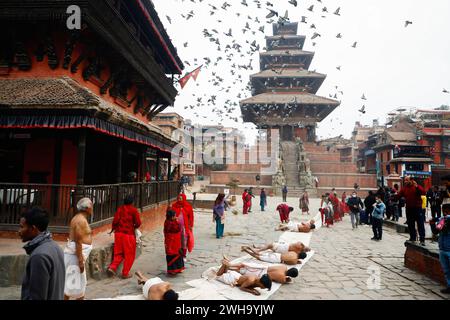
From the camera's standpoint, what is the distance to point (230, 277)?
517 cm

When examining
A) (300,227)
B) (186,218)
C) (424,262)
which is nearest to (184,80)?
(300,227)

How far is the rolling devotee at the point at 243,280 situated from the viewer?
4.74m

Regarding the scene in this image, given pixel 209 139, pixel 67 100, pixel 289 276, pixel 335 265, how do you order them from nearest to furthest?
pixel 289 276
pixel 67 100
pixel 335 265
pixel 209 139

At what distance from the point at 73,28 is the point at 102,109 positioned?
2697mm

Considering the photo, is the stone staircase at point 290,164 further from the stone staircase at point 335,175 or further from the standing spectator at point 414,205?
the standing spectator at point 414,205

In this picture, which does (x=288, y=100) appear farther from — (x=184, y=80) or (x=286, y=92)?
(x=184, y=80)

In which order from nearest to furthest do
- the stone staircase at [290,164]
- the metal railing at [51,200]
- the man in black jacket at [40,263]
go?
1. the man in black jacket at [40,263]
2. the metal railing at [51,200]
3. the stone staircase at [290,164]

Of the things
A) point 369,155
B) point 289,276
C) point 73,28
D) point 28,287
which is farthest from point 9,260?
point 369,155

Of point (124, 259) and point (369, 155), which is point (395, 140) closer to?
point (369, 155)

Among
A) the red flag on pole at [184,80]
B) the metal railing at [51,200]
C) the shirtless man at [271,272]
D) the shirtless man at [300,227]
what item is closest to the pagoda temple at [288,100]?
the red flag on pole at [184,80]

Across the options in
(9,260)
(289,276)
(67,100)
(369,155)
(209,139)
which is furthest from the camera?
(209,139)

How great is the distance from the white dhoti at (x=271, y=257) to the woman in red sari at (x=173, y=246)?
6.79ft
